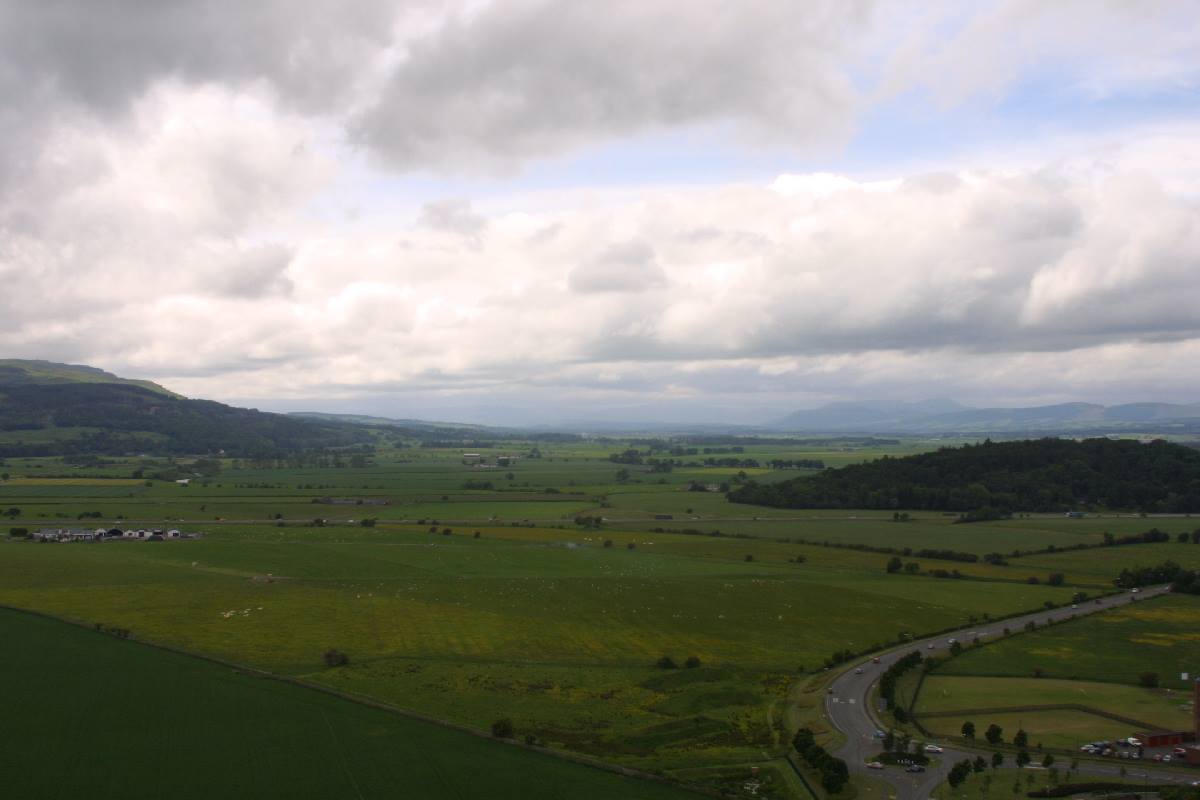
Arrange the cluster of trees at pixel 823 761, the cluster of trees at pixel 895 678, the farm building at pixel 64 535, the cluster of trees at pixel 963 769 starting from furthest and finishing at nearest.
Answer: the farm building at pixel 64 535 < the cluster of trees at pixel 895 678 < the cluster of trees at pixel 963 769 < the cluster of trees at pixel 823 761

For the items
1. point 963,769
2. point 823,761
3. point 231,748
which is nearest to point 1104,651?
point 963,769

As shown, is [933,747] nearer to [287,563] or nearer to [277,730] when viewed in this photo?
[277,730]

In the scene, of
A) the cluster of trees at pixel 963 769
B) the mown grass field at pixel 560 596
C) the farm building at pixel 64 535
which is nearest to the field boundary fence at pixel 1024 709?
the cluster of trees at pixel 963 769

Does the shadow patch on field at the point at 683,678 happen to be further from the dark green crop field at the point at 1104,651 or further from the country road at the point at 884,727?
the dark green crop field at the point at 1104,651

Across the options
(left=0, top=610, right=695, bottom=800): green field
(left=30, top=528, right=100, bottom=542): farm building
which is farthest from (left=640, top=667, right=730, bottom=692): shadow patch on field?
(left=30, top=528, right=100, bottom=542): farm building

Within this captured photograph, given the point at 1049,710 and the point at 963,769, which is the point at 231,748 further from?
the point at 1049,710
